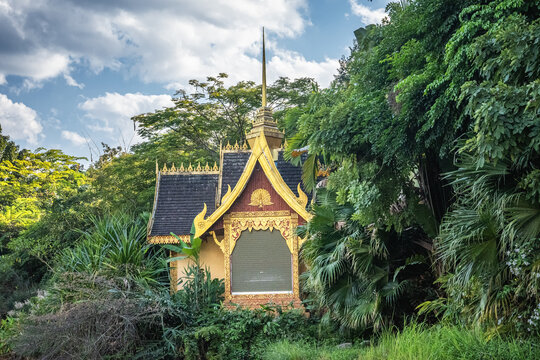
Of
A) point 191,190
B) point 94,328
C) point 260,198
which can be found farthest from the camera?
point 191,190

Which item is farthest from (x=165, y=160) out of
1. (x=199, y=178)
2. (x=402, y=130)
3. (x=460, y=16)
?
(x=460, y=16)

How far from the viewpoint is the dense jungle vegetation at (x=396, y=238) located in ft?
19.6

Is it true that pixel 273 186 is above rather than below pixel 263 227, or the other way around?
above

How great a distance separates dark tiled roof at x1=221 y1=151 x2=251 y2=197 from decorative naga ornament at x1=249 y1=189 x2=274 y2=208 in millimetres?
904

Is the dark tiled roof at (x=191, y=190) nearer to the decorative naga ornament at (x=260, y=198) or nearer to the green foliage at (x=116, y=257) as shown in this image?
the green foliage at (x=116, y=257)

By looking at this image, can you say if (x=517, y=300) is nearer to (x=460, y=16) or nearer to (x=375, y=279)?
(x=375, y=279)

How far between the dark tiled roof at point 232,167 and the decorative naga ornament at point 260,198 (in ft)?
2.96

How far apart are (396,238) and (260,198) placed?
3311 mm

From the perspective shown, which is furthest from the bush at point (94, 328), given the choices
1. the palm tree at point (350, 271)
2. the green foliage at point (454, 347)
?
the green foliage at point (454, 347)

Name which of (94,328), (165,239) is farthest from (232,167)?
(94,328)

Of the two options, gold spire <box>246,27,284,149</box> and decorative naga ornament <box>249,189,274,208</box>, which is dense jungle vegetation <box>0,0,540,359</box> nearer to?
decorative naga ornament <box>249,189,274,208</box>

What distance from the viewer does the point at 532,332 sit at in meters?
5.88

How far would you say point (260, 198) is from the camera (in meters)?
11.6

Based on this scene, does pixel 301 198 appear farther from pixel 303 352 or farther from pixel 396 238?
pixel 303 352
